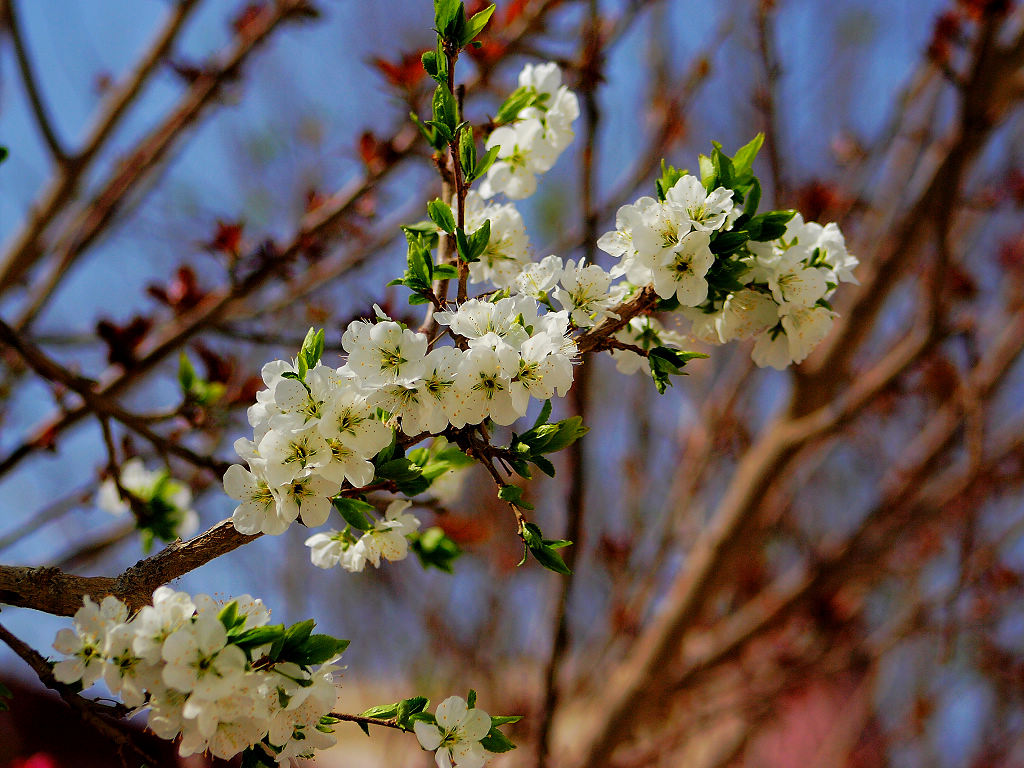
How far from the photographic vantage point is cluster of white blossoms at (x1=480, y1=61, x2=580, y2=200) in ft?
4.07

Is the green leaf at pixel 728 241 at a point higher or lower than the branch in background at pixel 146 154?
lower

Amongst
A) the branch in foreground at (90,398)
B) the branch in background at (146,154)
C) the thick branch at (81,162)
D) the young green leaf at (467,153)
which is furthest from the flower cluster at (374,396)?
the thick branch at (81,162)

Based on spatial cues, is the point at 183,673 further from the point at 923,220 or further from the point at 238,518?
the point at 923,220

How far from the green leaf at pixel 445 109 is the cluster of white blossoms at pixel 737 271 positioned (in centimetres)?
26

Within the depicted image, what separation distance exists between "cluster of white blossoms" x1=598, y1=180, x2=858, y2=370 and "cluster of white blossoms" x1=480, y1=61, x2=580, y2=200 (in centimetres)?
26

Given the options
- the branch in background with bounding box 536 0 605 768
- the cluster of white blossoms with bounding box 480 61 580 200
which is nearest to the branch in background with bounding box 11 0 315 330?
the branch in background with bounding box 536 0 605 768

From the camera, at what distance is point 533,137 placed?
1.25m

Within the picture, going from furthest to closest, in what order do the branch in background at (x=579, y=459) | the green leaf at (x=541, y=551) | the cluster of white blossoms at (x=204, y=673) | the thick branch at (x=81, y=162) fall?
the thick branch at (x=81, y=162)
the branch in background at (x=579, y=459)
the green leaf at (x=541, y=551)
the cluster of white blossoms at (x=204, y=673)

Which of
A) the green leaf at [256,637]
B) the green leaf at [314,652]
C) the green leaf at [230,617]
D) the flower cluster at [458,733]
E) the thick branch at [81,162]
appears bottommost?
the flower cluster at [458,733]

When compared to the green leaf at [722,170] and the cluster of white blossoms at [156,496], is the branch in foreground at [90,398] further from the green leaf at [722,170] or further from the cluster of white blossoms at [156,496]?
the green leaf at [722,170]

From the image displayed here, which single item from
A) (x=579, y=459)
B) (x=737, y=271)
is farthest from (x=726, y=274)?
(x=579, y=459)

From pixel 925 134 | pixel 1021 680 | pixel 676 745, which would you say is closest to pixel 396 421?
pixel 676 745

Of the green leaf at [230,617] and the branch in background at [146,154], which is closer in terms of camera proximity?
the green leaf at [230,617]

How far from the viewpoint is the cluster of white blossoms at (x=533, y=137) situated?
1239mm
